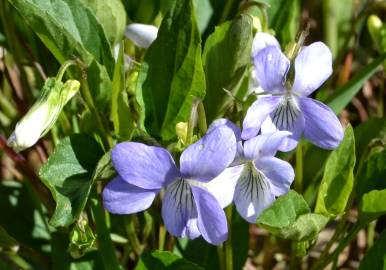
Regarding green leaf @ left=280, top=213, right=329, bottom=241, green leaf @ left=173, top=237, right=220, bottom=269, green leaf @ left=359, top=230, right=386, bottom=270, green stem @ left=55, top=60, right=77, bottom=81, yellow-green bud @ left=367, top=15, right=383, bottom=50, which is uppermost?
green stem @ left=55, top=60, right=77, bottom=81

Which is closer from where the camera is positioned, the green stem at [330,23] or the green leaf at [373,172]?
the green leaf at [373,172]

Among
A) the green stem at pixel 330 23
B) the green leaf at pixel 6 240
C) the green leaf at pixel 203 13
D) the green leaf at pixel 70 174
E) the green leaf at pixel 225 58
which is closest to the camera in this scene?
the green leaf at pixel 70 174

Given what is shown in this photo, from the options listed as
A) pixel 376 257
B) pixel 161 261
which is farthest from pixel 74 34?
pixel 376 257

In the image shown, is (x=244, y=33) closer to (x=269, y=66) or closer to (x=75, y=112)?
(x=269, y=66)

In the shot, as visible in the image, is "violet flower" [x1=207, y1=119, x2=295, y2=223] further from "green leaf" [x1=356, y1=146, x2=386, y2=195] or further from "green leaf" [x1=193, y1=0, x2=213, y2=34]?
"green leaf" [x1=193, y1=0, x2=213, y2=34]

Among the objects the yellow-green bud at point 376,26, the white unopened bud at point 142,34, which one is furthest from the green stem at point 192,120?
the yellow-green bud at point 376,26

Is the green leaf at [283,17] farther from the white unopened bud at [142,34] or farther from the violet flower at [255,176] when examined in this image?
the violet flower at [255,176]

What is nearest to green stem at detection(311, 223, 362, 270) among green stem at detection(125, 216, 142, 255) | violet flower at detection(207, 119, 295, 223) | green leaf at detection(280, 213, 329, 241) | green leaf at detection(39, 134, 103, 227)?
green leaf at detection(280, 213, 329, 241)
